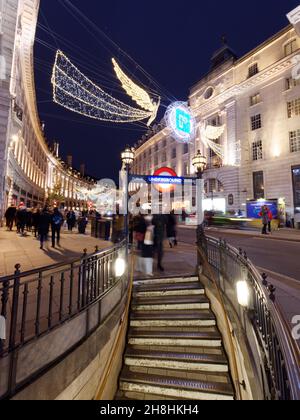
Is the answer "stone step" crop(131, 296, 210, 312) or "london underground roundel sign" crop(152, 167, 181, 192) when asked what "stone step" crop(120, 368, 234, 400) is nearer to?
"stone step" crop(131, 296, 210, 312)

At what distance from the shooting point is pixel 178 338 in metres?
6.07

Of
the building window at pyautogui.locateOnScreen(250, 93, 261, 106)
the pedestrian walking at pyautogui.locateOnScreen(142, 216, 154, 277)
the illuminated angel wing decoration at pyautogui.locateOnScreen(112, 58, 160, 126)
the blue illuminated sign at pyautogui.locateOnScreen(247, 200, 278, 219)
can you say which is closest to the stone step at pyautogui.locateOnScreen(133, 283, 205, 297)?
the pedestrian walking at pyautogui.locateOnScreen(142, 216, 154, 277)

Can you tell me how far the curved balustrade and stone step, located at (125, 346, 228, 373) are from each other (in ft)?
5.00

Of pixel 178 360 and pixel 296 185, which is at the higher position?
pixel 296 185

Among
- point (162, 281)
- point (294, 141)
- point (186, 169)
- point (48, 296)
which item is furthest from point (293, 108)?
point (48, 296)

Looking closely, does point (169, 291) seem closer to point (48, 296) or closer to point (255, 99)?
point (48, 296)

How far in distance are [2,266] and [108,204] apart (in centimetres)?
6737

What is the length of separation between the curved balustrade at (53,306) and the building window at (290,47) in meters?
32.9

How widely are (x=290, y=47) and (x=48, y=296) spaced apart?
35745 mm

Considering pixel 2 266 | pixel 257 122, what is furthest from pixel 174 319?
pixel 257 122

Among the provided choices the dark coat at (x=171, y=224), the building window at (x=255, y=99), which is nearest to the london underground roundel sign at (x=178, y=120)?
the dark coat at (x=171, y=224)

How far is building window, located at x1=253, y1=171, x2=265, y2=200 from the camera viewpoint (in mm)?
30062

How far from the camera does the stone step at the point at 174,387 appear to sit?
511cm
